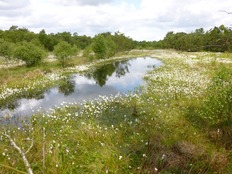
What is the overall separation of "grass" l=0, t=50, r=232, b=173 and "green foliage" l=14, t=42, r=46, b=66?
30109 millimetres

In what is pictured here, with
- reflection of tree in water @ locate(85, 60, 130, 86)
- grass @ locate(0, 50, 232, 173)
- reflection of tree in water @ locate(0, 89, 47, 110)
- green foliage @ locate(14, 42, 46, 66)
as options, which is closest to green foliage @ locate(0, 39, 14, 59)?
green foliage @ locate(14, 42, 46, 66)

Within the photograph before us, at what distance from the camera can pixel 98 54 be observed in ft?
194

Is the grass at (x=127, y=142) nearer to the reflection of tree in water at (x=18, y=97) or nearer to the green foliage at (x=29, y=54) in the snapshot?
the reflection of tree in water at (x=18, y=97)

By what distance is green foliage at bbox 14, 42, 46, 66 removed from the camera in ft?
141

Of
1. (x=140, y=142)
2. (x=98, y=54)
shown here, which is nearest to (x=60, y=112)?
(x=140, y=142)

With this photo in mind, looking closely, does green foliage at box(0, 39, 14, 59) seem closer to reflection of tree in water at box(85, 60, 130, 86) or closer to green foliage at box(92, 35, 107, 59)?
reflection of tree in water at box(85, 60, 130, 86)

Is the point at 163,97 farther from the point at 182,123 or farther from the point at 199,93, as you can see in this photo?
the point at 182,123

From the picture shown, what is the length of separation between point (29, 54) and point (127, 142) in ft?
125

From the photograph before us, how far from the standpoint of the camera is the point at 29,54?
4419 cm

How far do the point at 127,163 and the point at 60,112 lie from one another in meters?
8.52

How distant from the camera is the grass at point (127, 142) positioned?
812 centimetres

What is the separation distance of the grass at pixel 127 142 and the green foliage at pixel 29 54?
3011 centimetres

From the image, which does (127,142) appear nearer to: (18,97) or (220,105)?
(220,105)

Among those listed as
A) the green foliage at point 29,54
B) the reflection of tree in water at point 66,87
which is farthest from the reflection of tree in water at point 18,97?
the green foliage at point 29,54
